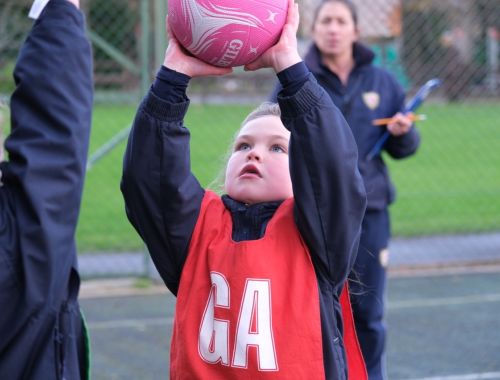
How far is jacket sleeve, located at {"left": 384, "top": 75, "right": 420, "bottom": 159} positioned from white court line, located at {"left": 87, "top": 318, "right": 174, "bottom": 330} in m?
2.16

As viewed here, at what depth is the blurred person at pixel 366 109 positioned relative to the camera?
4.84 meters

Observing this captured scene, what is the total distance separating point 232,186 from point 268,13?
0.49 meters

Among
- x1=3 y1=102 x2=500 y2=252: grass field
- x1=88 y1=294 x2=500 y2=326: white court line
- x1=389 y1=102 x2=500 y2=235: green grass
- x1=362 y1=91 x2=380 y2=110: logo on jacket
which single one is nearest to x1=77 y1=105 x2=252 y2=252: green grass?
x1=3 y1=102 x2=500 y2=252: grass field

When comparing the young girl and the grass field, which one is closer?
the young girl

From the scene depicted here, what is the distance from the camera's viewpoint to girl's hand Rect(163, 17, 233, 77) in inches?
98.2

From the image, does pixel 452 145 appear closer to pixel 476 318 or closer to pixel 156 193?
pixel 476 318

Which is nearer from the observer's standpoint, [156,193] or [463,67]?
[156,193]

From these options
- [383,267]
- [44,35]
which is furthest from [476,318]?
[44,35]

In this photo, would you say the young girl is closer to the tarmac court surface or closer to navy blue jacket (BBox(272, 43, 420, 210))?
navy blue jacket (BBox(272, 43, 420, 210))

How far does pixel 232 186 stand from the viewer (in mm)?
2646

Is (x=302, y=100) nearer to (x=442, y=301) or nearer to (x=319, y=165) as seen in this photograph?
(x=319, y=165)

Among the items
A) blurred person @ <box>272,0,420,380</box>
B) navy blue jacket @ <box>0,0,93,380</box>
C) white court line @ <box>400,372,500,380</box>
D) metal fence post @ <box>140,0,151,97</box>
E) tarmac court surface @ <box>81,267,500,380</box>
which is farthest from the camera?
metal fence post @ <box>140,0,151,97</box>

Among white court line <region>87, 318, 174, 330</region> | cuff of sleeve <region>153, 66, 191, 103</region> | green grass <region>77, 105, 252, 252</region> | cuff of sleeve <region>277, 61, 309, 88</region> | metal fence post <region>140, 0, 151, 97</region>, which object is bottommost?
green grass <region>77, 105, 252, 252</region>

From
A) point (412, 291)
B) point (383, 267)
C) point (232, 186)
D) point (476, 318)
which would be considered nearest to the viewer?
point (232, 186)
